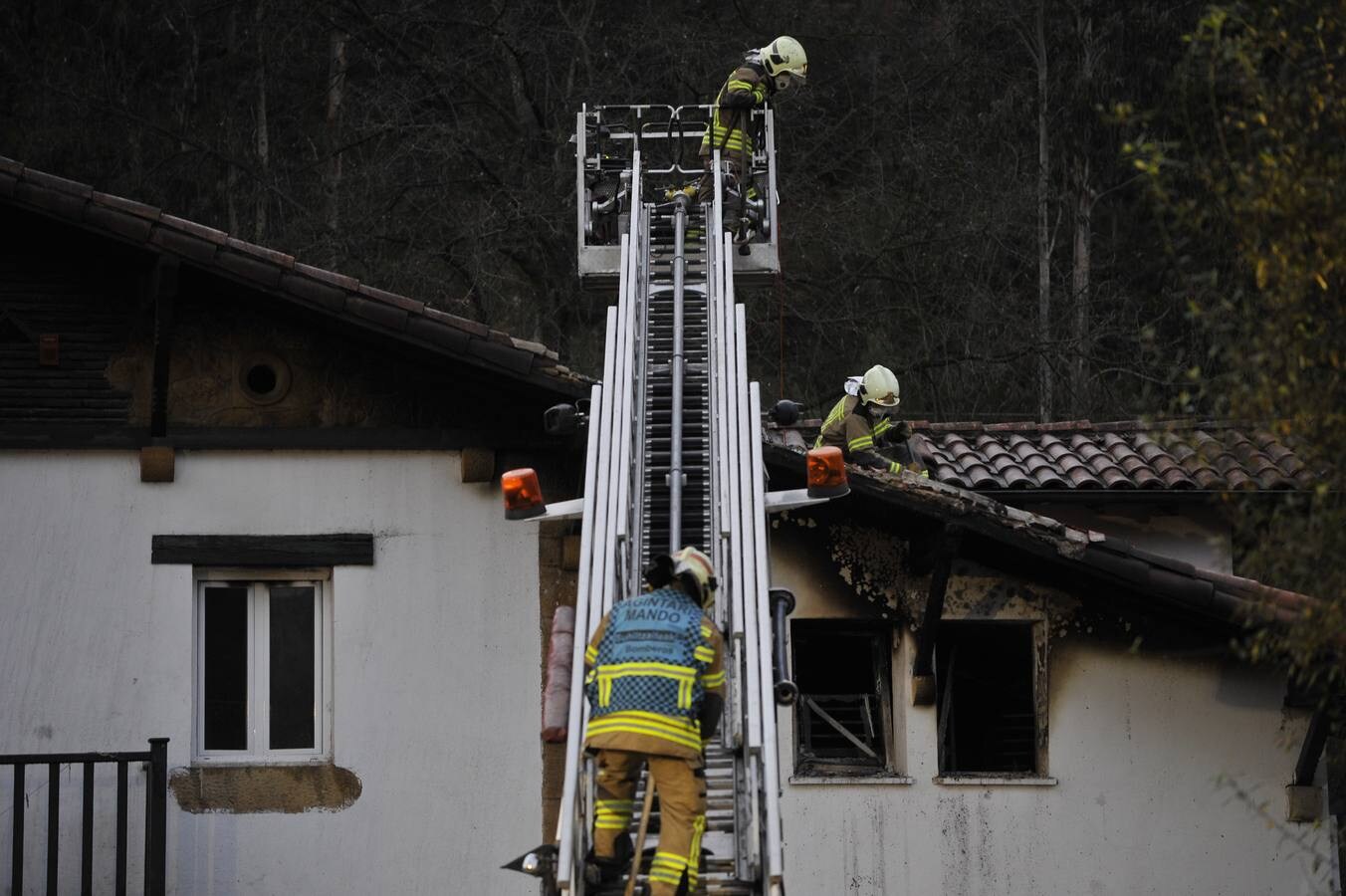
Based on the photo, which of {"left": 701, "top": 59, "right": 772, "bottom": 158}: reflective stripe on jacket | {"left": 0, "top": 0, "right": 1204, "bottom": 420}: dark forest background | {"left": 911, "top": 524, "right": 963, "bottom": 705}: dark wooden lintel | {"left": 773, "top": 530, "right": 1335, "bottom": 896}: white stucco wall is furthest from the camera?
{"left": 0, "top": 0, "right": 1204, "bottom": 420}: dark forest background

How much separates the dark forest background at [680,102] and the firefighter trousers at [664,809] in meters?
15.7

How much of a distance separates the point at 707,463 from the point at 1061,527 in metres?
2.31

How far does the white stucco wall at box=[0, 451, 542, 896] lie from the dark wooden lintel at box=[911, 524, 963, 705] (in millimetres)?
2277

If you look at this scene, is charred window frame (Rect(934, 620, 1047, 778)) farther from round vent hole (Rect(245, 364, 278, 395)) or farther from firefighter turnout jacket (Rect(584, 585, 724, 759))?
firefighter turnout jacket (Rect(584, 585, 724, 759))

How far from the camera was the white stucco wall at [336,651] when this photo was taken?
37.1ft

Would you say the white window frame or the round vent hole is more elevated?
the round vent hole

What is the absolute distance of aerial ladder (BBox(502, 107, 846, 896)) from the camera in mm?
7586

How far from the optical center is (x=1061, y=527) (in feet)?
36.3

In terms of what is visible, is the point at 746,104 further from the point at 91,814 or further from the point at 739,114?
the point at 91,814

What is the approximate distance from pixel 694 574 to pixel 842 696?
463 centimetres

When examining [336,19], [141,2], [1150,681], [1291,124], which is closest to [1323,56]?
[1291,124]

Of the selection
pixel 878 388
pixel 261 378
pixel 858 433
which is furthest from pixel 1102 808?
pixel 261 378

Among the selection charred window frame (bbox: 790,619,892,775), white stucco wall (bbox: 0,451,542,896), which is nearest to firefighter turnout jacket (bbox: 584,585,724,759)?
white stucco wall (bbox: 0,451,542,896)

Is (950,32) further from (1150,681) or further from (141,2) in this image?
(1150,681)
